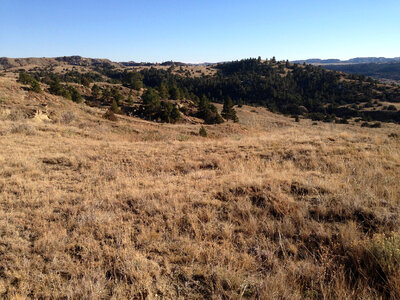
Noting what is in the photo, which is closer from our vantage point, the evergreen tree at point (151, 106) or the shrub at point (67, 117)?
the shrub at point (67, 117)

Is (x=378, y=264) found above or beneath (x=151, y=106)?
beneath

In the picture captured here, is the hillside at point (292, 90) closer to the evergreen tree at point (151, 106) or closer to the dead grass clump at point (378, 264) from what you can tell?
the evergreen tree at point (151, 106)

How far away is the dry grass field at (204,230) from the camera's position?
2316 millimetres

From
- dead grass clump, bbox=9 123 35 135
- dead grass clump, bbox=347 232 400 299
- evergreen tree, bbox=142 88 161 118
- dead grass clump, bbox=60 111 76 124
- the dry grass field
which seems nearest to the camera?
dead grass clump, bbox=347 232 400 299

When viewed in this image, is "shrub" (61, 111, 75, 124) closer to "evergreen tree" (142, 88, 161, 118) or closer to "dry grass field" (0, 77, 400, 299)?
"dry grass field" (0, 77, 400, 299)

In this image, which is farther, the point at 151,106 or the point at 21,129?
the point at 151,106

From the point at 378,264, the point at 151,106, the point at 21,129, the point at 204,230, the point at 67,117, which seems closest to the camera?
the point at 378,264

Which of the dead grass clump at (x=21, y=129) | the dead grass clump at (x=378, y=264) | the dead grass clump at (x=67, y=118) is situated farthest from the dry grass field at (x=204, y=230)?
the dead grass clump at (x=67, y=118)

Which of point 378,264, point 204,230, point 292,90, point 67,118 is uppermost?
point 292,90

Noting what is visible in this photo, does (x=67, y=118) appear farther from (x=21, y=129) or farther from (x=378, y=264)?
(x=378, y=264)

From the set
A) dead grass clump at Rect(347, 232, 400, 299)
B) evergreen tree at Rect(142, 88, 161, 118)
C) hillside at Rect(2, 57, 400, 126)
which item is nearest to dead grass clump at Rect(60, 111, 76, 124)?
evergreen tree at Rect(142, 88, 161, 118)

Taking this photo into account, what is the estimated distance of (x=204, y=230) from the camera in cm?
329

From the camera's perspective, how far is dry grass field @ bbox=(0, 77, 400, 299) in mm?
2316

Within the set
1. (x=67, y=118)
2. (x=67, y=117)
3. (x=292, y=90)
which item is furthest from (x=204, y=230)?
(x=292, y=90)
